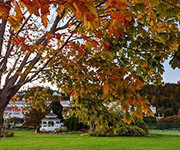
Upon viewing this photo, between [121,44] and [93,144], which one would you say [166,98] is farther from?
[121,44]

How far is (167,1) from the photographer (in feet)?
7.24

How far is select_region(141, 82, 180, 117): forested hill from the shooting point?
43.2 metres

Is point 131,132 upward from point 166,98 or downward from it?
downward

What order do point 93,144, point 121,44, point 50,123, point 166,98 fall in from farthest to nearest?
point 166,98 < point 50,123 < point 93,144 < point 121,44

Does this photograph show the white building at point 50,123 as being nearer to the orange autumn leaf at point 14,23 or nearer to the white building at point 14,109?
the white building at point 14,109

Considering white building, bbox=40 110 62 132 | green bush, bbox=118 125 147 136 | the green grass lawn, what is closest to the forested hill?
white building, bbox=40 110 62 132

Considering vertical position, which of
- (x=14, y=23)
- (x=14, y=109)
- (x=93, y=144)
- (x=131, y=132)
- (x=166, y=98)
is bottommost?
(x=93, y=144)

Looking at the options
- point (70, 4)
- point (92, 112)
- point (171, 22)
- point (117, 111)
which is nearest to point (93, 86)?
point (92, 112)

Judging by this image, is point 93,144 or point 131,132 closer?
point 93,144

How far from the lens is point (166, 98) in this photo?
45.0m

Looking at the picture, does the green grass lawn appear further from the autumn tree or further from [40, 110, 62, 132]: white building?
[40, 110, 62, 132]: white building

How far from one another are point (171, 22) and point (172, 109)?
4273 cm

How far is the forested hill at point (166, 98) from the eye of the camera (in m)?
43.2

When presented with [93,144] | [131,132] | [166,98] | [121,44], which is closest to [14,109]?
[121,44]
